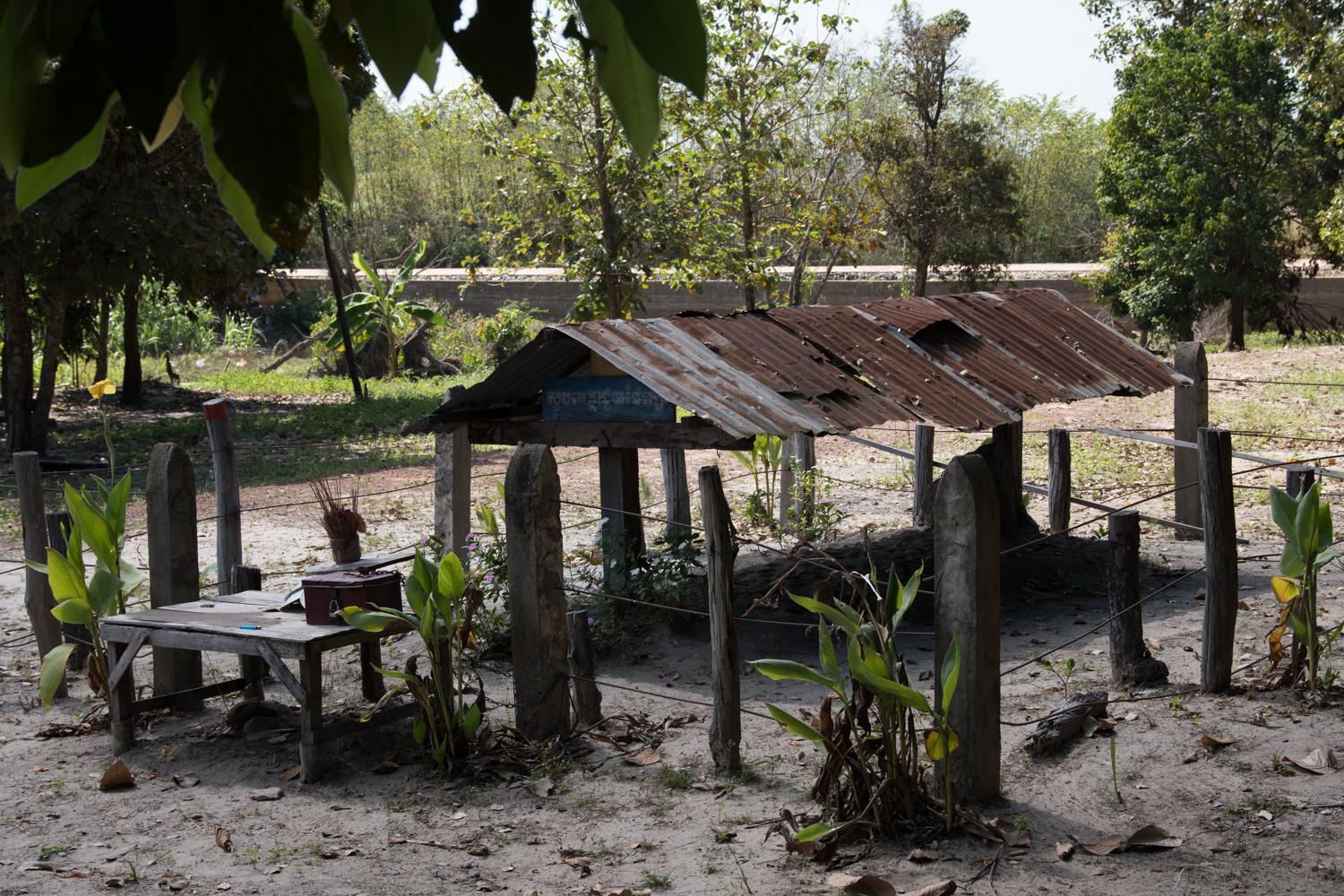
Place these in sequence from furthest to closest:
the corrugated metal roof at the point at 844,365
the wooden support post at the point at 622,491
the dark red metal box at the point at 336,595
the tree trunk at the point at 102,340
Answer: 1. the tree trunk at the point at 102,340
2. the wooden support post at the point at 622,491
3. the corrugated metal roof at the point at 844,365
4. the dark red metal box at the point at 336,595

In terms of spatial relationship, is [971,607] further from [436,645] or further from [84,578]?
[84,578]

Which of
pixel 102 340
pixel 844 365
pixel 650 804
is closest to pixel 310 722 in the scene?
pixel 650 804

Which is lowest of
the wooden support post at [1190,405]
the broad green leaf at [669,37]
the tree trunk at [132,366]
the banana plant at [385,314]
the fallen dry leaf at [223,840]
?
the fallen dry leaf at [223,840]

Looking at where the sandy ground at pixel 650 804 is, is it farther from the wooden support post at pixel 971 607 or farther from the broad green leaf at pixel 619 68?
the broad green leaf at pixel 619 68

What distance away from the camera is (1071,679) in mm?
5809

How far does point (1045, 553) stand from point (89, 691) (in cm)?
645

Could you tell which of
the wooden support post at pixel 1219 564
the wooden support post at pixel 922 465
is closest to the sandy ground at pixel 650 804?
the wooden support post at pixel 1219 564

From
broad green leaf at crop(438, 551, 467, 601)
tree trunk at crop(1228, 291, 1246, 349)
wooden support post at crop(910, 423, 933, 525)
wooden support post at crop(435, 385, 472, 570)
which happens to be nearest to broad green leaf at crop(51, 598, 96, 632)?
broad green leaf at crop(438, 551, 467, 601)

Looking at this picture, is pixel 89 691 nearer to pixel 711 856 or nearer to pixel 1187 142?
pixel 711 856

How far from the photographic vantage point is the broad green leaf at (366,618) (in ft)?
15.5

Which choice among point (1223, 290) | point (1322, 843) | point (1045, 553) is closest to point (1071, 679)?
point (1322, 843)

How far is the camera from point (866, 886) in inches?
138

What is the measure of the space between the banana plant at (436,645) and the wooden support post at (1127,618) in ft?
9.90

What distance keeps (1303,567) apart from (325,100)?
5.00 m
